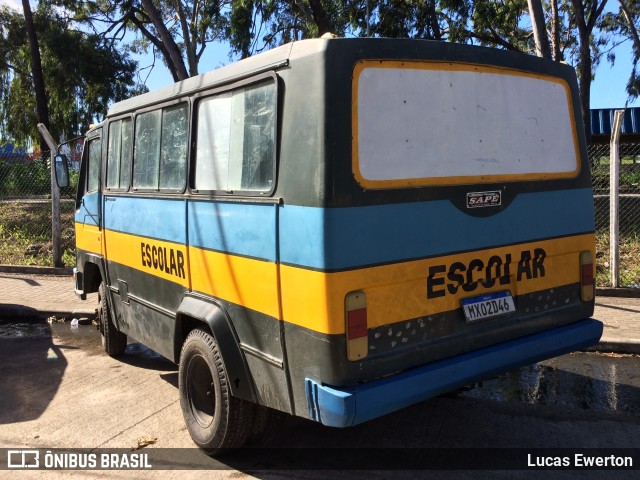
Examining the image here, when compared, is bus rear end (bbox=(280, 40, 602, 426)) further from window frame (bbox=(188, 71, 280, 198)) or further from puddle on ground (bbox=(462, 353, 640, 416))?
puddle on ground (bbox=(462, 353, 640, 416))

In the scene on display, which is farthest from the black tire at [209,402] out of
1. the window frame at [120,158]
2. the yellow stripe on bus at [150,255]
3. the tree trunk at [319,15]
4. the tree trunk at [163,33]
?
the tree trunk at [163,33]

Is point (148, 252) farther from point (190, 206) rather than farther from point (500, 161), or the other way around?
point (500, 161)

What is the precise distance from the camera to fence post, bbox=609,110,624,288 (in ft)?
24.7

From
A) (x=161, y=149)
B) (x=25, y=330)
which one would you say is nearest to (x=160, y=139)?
(x=161, y=149)

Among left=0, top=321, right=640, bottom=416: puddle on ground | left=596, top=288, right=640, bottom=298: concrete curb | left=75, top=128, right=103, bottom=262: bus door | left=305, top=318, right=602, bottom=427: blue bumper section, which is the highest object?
left=75, top=128, right=103, bottom=262: bus door

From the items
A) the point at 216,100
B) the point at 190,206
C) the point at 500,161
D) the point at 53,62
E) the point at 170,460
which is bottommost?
the point at 170,460

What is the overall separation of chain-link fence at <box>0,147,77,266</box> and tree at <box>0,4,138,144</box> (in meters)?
8.72

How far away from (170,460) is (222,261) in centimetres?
146

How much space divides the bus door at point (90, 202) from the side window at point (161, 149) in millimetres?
1133

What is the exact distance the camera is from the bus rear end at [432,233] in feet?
9.83

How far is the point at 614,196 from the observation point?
7742mm

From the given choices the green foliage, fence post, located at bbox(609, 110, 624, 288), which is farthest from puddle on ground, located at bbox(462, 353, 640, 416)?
the green foliage

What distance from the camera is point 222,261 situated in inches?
147

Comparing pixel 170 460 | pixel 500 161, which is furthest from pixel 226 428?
pixel 500 161
